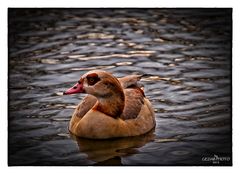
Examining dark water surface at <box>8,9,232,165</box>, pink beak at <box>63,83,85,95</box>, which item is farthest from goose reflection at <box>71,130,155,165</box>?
pink beak at <box>63,83,85,95</box>

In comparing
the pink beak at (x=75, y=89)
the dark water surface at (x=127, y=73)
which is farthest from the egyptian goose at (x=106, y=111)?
the dark water surface at (x=127, y=73)

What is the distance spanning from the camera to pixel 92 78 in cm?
1281

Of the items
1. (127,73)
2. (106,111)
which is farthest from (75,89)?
(127,73)

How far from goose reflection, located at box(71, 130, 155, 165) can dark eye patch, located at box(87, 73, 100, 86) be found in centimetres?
80

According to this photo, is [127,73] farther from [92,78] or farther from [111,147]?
[111,147]

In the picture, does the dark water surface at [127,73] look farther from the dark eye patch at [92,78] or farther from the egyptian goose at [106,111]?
the dark eye patch at [92,78]

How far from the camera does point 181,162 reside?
12.4m

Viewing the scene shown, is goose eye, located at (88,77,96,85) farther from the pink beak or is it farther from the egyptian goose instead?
the pink beak

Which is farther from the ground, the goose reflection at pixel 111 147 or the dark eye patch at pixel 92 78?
the dark eye patch at pixel 92 78

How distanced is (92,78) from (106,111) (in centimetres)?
56

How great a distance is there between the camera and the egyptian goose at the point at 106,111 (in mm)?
12852

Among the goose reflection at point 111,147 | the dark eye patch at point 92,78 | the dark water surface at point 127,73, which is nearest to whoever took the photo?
the goose reflection at point 111,147
